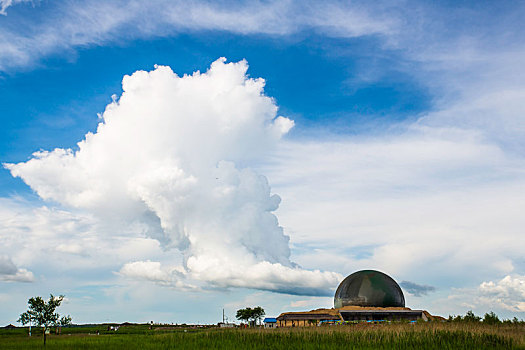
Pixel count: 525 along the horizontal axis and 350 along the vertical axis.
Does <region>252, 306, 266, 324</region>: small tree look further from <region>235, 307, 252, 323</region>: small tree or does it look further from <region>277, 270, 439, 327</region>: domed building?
<region>277, 270, 439, 327</region>: domed building

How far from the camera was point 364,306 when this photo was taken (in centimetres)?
6900

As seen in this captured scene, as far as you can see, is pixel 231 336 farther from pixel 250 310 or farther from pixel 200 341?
pixel 250 310

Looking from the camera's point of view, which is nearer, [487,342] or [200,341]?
[487,342]

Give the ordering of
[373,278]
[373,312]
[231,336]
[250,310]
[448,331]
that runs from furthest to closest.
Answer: [250,310] → [373,278] → [373,312] → [231,336] → [448,331]

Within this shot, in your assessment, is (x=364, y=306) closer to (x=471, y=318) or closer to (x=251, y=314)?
(x=471, y=318)

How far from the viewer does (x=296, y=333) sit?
132 feet

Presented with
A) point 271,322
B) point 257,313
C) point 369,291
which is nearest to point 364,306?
point 369,291

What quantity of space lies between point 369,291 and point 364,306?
2644mm

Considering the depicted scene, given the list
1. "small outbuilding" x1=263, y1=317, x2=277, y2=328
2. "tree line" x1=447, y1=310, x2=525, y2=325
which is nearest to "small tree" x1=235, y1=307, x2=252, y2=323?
"small outbuilding" x1=263, y1=317, x2=277, y2=328

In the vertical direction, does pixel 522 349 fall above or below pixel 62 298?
below

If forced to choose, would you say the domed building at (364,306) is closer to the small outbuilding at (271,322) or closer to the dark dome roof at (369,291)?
the dark dome roof at (369,291)

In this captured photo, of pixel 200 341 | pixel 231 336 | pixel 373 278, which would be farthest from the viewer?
pixel 373 278

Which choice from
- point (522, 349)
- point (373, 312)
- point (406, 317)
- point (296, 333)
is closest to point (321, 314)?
point (373, 312)

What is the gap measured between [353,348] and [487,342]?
9.69 meters
